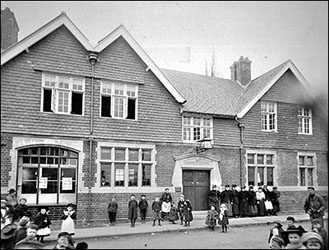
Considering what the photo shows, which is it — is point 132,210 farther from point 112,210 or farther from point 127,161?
point 127,161

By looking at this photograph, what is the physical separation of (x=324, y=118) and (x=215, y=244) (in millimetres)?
5460

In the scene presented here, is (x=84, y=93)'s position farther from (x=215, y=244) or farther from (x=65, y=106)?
(x=215, y=244)

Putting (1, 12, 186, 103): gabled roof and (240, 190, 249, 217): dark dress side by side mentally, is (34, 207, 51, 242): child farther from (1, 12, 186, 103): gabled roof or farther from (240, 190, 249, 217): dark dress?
(240, 190, 249, 217): dark dress

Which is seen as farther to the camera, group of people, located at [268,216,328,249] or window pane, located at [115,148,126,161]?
window pane, located at [115,148,126,161]

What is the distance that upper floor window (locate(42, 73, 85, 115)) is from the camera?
551 inches

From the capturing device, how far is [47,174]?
1391cm

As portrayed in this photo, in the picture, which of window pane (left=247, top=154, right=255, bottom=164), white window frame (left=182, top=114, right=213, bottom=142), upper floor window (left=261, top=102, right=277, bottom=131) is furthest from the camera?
upper floor window (left=261, top=102, right=277, bottom=131)

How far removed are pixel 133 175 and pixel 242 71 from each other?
1192 cm

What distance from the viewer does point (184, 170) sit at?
17.0 meters

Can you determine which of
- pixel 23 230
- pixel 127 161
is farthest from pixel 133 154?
pixel 23 230

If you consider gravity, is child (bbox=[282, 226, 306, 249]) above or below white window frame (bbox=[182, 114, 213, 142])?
below

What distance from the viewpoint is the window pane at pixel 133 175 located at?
Result: 51.2 ft

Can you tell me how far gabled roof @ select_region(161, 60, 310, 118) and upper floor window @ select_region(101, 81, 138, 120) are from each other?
2789 mm

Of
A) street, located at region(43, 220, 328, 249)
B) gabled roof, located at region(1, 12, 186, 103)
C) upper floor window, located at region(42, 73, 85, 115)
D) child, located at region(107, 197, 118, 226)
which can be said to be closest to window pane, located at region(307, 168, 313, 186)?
street, located at region(43, 220, 328, 249)
